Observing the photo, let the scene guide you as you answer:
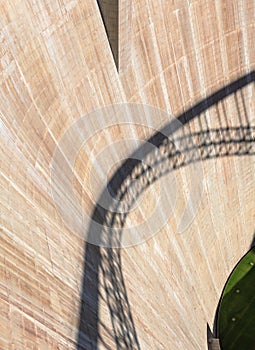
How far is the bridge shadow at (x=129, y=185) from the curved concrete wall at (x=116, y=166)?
0.08 meters

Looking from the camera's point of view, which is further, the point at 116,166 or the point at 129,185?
the point at 129,185

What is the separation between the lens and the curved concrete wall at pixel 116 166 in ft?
27.3

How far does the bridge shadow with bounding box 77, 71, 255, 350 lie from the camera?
950 centimetres

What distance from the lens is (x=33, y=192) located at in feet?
29.1

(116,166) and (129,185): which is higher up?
(116,166)

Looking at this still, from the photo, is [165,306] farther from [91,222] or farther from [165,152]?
[165,152]

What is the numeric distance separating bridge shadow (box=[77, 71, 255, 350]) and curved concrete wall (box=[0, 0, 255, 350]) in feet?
0.26

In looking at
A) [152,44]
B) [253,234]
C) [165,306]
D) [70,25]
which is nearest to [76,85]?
[70,25]

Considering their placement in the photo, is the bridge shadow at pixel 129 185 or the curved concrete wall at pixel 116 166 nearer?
the curved concrete wall at pixel 116 166

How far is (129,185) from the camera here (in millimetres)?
12508

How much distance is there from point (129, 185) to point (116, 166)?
2.25 ft

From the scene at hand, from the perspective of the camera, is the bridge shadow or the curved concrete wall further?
the bridge shadow

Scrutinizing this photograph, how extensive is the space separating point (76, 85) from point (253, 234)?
371 inches

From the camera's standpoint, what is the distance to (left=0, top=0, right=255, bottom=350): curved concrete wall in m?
8.33
